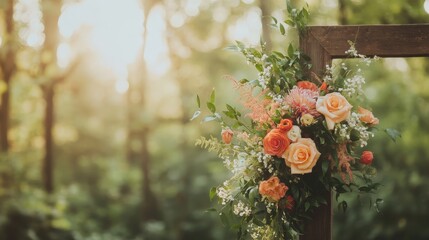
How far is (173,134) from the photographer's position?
1412 cm

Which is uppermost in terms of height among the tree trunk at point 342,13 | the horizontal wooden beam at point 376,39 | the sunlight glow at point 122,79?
the tree trunk at point 342,13

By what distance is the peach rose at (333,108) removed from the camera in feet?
8.05

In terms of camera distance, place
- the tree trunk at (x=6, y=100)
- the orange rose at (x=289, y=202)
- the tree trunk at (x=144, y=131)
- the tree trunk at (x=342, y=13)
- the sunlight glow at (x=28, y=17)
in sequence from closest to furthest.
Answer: the orange rose at (x=289, y=202) → the tree trunk at (x=342, y=13) → the sunlight glow at (x=28, y=17) → the tree trunk at (x=6, y=100) → the tree trunk at (x=144, y=131)

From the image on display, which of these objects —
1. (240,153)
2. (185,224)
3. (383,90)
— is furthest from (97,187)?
(240,153)

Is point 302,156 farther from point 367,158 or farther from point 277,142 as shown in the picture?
point 367,158

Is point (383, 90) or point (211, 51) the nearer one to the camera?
point (383, 90)

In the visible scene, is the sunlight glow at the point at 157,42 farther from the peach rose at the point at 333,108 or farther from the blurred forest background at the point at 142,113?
the peach rose at the point at 333,108

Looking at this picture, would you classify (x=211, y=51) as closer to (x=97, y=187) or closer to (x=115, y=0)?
(x=115, y=0)

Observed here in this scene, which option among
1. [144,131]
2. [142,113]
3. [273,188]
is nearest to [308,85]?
[273,188]

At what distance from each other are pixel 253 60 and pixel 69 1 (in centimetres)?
732

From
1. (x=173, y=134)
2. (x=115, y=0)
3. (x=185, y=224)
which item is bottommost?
(x=185, y=224)

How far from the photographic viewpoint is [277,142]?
8.14ft

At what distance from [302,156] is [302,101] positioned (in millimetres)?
272

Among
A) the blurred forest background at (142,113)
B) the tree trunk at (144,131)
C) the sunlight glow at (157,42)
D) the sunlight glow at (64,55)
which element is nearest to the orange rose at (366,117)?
the blurred forest background at (142,113)
